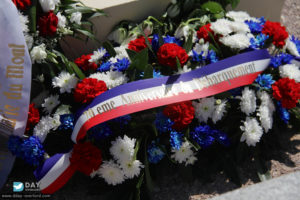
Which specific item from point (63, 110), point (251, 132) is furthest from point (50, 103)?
point (251, 132)

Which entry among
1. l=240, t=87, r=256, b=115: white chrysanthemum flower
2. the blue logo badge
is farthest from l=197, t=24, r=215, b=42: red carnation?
the blue logo badge

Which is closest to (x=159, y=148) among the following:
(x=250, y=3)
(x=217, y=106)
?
(x=217, y=106)

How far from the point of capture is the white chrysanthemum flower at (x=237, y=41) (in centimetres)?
253

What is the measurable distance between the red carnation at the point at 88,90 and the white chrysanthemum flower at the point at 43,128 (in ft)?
0.86

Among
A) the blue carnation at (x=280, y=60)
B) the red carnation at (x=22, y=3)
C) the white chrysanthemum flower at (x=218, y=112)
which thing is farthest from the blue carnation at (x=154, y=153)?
the red carnation at (x=22, y=3)

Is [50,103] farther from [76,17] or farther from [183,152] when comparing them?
[183,152]

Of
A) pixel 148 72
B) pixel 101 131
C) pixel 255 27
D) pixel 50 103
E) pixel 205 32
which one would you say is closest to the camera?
pixel 101 131

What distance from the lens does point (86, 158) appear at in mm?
2068

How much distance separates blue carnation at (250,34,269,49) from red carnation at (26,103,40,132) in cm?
172

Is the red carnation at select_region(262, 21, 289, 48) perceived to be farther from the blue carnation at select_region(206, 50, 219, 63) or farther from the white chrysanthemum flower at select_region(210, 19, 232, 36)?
the blue carnation at select_region(206, 50, 219, 63)

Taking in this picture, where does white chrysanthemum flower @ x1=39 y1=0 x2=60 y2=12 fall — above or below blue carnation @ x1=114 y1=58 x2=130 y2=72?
above

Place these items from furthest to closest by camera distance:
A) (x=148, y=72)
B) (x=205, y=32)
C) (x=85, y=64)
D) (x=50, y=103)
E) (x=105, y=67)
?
(x=205, y=32)
(x=85, y=64)
(x=105, y=67)
(x=50, y=103)
(x=148, y=72)

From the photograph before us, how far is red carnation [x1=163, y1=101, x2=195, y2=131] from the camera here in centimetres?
221

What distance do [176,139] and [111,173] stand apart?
0.49m
